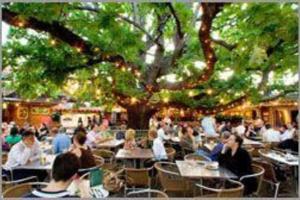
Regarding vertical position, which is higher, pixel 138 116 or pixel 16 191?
pixel 138 116

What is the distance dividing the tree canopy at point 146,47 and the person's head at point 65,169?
1465mm

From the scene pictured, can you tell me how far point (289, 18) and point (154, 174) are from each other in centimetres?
347

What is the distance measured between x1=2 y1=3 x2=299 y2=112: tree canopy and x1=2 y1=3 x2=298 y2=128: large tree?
0.01 metres

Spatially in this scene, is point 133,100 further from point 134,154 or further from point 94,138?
point 134,154

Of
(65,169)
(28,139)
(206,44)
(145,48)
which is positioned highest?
(145,48)

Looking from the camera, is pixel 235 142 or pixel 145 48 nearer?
pixel 235 142

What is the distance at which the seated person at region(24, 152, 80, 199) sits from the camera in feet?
8.27

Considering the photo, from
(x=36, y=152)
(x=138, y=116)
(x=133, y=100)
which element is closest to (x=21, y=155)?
(x=36, y=152)

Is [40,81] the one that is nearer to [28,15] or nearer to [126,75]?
[126,75]

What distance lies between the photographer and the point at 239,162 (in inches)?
185

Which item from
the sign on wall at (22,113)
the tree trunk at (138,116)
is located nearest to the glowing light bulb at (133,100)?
the tree trunk at (138,116)

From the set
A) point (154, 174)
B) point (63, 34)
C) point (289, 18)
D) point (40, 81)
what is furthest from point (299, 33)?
point (40, 81)

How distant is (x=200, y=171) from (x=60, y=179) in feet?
7.69

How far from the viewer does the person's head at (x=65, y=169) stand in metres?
2.59
